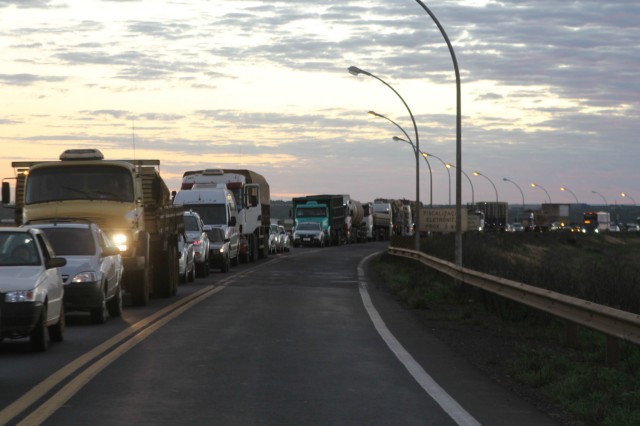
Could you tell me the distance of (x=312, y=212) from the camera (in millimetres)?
80250

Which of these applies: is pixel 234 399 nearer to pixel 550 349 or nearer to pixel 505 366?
pixel 505 366

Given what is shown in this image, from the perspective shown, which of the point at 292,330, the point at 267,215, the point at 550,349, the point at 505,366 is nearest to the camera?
the point at 505,366

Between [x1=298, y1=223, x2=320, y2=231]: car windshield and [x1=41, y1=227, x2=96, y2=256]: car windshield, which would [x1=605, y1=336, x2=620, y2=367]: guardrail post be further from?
[x1=298, y1=223, x2=320, y2=231]: car windshield

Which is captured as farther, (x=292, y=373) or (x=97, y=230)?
(x=97, y=230)

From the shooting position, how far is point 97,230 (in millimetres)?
19469

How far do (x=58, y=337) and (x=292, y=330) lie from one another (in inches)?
135

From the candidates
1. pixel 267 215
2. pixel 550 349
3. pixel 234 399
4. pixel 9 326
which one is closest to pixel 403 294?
pixel 550 349

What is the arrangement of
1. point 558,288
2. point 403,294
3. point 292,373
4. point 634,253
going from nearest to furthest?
point 292,373 < point 558,288 < point 403,294 < point 634,253

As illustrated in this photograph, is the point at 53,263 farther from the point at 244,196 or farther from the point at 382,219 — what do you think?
the point at 382,219

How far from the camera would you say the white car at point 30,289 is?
44.4ft

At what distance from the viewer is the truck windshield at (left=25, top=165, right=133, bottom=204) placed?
2267 cm

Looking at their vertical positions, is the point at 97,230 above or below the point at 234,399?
above

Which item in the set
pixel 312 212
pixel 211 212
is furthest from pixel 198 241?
pixel 312 212

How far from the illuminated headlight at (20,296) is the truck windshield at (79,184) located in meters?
8.97
